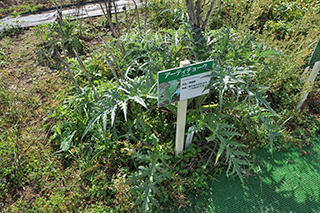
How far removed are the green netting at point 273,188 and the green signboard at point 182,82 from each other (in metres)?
1.03

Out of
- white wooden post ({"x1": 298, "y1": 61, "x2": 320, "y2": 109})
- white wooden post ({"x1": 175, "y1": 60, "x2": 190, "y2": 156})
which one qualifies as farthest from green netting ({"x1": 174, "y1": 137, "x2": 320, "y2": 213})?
white wooden post ({"x1": 298, "y1": 61, "x2": 320, "y2": 109})

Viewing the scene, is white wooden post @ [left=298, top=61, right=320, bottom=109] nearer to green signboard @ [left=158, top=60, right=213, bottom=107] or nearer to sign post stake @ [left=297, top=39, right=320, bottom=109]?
sign post stake @ [left=297, top=39, right=320, bottom=109]

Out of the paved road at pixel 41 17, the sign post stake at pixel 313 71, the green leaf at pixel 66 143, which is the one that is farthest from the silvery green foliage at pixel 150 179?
the paved road at pixel 41 17

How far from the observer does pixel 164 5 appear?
4.20m

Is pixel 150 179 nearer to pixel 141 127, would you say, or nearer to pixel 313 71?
pixel 141 127

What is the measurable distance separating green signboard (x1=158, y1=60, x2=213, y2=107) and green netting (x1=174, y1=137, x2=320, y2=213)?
1.03 metres

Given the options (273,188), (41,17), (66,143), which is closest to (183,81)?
(273,188)

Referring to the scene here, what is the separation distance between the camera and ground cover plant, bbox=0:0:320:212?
2008 mm

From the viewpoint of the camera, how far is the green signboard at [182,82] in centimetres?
156

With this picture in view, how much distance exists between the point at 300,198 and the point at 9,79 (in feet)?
13.8

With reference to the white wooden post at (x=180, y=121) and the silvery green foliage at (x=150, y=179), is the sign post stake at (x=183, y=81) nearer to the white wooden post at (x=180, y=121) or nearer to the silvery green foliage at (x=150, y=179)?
the white wooden post at (x=180, y=121)

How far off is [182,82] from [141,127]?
931 mm

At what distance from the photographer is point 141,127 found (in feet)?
7.77

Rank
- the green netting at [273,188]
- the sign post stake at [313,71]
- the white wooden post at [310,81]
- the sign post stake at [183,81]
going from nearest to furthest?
the sign post stake at [183,81] < the green netting at [273,188] < the sign post stake at [313,71] < the white wooden post at [310,81]
